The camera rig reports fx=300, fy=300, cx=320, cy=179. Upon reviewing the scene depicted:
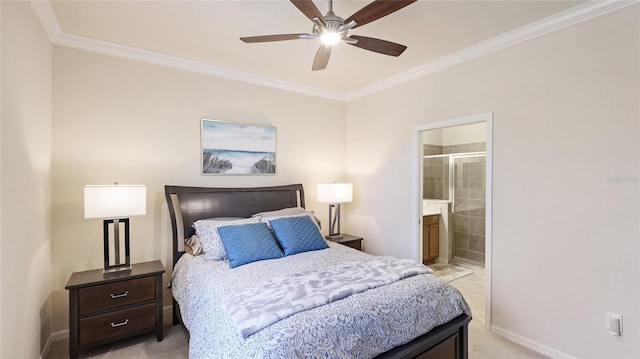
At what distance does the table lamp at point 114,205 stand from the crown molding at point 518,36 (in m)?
3.07

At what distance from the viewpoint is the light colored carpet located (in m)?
4.27

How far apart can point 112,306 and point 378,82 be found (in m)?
3.67

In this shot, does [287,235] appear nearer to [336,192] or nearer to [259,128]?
[336,192]

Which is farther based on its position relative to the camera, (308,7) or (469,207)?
(469,207)

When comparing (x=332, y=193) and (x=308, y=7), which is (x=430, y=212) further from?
(x=308, y=7)

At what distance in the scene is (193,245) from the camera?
9.43 ft

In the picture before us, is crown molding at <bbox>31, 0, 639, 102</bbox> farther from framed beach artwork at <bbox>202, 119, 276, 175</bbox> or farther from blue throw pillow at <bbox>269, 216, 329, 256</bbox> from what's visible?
blue throw pillow at <bbox>269, 216, 329, 256</bbox>

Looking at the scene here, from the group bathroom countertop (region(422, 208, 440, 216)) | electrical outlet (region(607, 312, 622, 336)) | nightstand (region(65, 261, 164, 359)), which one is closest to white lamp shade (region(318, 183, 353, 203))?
bathroom countertop (region(422, 208, 440, 216))

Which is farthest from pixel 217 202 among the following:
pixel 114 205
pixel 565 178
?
pixel 565 178

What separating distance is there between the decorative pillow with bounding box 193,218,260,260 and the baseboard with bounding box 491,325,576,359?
2510mm

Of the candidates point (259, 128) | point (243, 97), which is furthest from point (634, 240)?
point (243, 97)

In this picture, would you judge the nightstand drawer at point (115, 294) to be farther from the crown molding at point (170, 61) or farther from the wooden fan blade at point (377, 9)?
the wooden fan blade at point (377, 9)

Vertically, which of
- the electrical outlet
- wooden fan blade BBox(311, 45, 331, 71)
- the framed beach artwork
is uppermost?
wooden fan blade BBox(311, 45, 331, 71)

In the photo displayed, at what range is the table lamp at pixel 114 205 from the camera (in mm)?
2377
